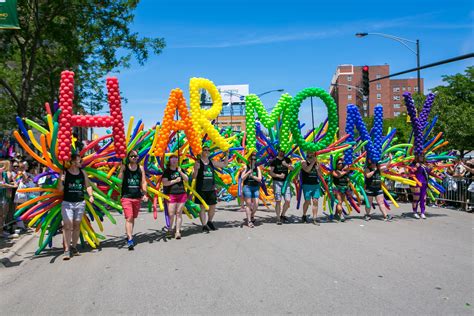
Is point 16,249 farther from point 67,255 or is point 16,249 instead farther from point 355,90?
point 355,90

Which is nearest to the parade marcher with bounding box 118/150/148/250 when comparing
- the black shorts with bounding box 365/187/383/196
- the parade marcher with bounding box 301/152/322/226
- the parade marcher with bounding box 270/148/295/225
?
the parade marcher with bounding box 270/148/295/225

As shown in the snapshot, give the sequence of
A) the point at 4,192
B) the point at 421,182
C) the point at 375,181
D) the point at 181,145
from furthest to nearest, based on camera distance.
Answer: the point at 421,182 < the point at 375,181 < the point at 181,145 < the point at 4,192

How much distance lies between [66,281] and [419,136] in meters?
9.66

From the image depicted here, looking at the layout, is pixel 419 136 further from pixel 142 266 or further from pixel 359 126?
pixel 142 266

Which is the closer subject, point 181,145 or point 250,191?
point 250,191

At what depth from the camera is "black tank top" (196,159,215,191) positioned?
927cm

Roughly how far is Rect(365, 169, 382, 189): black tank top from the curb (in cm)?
776

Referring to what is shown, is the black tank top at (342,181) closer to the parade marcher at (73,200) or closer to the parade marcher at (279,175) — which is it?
the parade marcher at (279,175)

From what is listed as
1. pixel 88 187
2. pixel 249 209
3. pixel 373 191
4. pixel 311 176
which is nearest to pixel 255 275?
pixel 88 187

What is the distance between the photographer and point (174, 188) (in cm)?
868

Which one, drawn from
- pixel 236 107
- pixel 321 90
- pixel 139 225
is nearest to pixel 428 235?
pixel 321 90

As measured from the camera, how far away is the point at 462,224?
412 inches

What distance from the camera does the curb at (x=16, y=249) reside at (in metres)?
6.90

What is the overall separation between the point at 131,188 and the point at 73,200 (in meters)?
1.02
